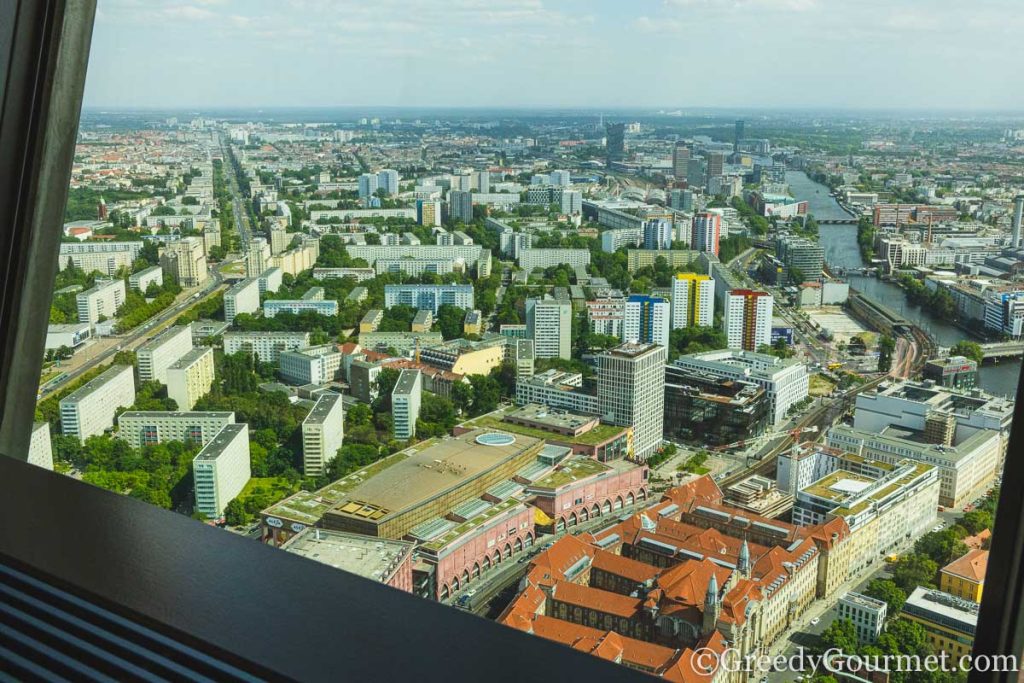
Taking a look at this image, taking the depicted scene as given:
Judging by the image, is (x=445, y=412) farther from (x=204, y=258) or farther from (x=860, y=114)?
(x=204, y=258)

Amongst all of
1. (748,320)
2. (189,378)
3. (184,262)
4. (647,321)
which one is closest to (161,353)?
(189,378)

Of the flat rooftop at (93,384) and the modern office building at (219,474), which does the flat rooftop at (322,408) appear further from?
the flat rooftop at (93,384)

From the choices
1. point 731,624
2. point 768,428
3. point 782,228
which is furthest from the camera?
point 782,228

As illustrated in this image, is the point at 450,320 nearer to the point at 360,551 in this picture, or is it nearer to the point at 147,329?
the point at 147,329

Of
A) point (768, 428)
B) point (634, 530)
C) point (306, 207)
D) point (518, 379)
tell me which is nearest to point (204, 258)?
point (306, 207)

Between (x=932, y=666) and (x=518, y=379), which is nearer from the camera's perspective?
(x=932, y=666)

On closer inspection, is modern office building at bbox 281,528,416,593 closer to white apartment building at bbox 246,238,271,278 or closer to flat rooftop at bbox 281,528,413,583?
flat rooftop at bbox 281,528,413,583

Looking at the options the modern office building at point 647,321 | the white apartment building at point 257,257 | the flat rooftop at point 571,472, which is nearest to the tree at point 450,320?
the modern office building at point 647,321
